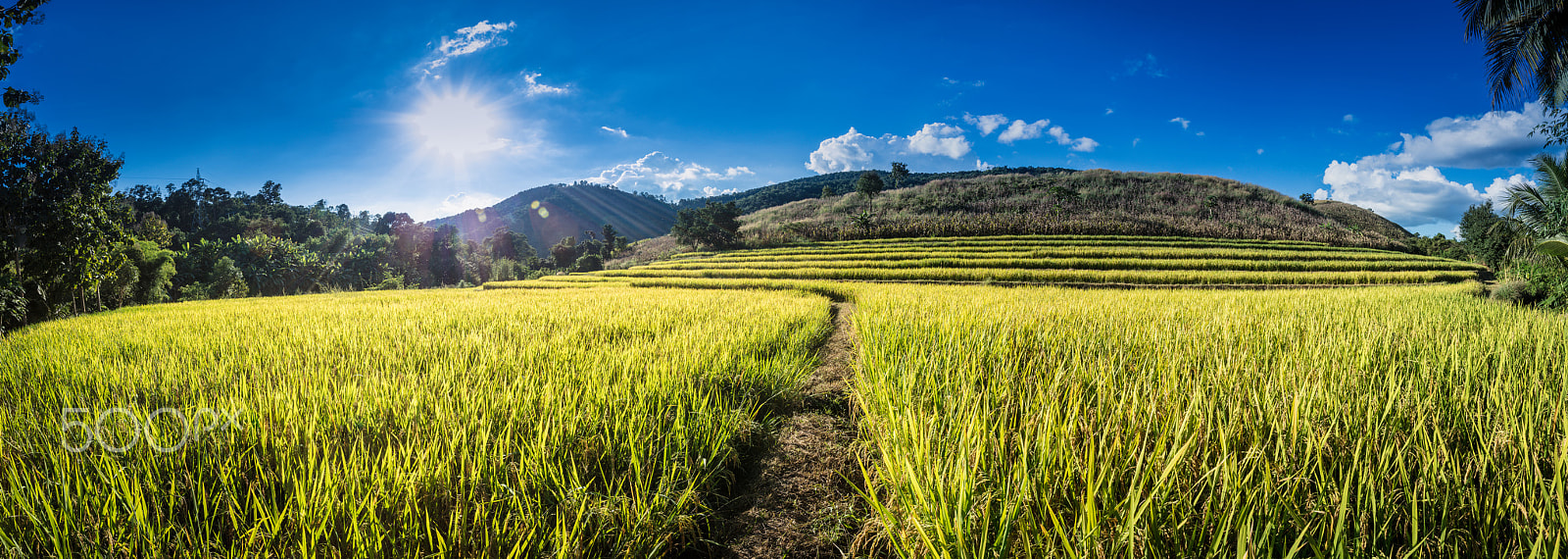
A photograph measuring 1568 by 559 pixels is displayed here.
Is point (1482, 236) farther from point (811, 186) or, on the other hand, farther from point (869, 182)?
point (811, 186)

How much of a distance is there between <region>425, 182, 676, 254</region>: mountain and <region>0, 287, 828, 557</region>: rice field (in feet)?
407

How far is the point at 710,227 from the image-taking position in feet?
145

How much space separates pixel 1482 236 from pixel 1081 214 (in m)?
31.5

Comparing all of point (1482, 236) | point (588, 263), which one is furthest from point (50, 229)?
point (1482, 236)

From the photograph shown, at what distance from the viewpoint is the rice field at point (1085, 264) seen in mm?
21875

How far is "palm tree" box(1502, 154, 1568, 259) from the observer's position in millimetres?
8219

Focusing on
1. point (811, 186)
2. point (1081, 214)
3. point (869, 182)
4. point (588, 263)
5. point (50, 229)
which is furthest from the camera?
→ point (811, 186)

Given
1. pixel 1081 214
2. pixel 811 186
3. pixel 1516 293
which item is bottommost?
pixel 1516 293

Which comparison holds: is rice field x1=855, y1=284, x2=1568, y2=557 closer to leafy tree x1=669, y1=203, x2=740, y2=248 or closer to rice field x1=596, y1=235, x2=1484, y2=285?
rice field x1=596, y1=235, x2=1484, y2=285

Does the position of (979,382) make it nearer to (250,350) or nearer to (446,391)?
(446,391)

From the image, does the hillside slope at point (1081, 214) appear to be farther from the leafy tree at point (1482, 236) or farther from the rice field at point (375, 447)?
the rice field at point (375, 447)

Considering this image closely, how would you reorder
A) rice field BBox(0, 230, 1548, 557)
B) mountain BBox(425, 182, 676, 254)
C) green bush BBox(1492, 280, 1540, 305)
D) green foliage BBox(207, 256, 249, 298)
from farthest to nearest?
mountain BBox(425, 182, 676, 254) < green foliage BBox(207, 256, 249, 298) < green bush BBox(1492, 280, 1540, 305) < rice field BBox(0, 230, 1548, 557)

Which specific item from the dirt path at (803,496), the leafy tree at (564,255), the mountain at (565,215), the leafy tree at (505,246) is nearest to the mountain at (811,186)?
the mountain at (565,215)

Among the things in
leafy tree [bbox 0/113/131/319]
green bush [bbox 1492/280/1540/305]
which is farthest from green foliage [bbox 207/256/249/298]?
green bush [bbox 1492/280/1540/305]
